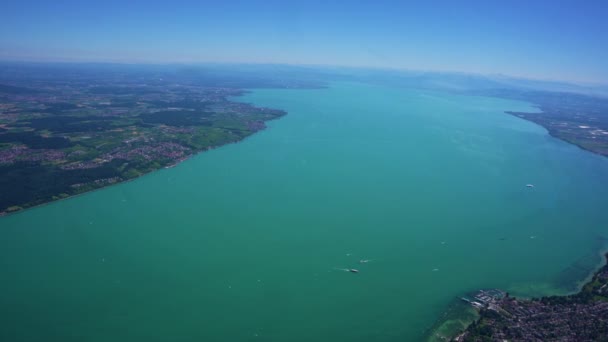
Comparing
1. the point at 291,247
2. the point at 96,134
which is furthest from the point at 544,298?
the point at 96,134

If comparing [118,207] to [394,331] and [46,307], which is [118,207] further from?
[394,331]

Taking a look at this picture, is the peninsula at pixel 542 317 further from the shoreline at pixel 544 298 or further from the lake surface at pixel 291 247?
the lake surface at pixel 291 247

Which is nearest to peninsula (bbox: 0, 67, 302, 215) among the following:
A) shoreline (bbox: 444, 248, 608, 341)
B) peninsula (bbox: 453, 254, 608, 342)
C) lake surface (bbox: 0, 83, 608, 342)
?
lake surface (bbox: 0, 83, 608, 342)

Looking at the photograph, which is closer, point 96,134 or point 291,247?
point 291,247

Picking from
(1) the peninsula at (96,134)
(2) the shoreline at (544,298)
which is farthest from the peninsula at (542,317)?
(1) the peninsula at (96,134)

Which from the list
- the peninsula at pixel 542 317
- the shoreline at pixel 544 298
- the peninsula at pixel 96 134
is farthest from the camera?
the peninsula at pixel 96 134

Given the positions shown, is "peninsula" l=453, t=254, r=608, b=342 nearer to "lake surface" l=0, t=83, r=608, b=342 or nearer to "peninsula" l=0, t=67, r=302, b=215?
"lake surface" l=0, t=83, r=608, b=342

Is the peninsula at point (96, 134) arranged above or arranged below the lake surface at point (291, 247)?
above

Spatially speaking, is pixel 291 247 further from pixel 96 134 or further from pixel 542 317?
pixel 96 134

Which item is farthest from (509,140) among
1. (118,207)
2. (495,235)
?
(118,207)
